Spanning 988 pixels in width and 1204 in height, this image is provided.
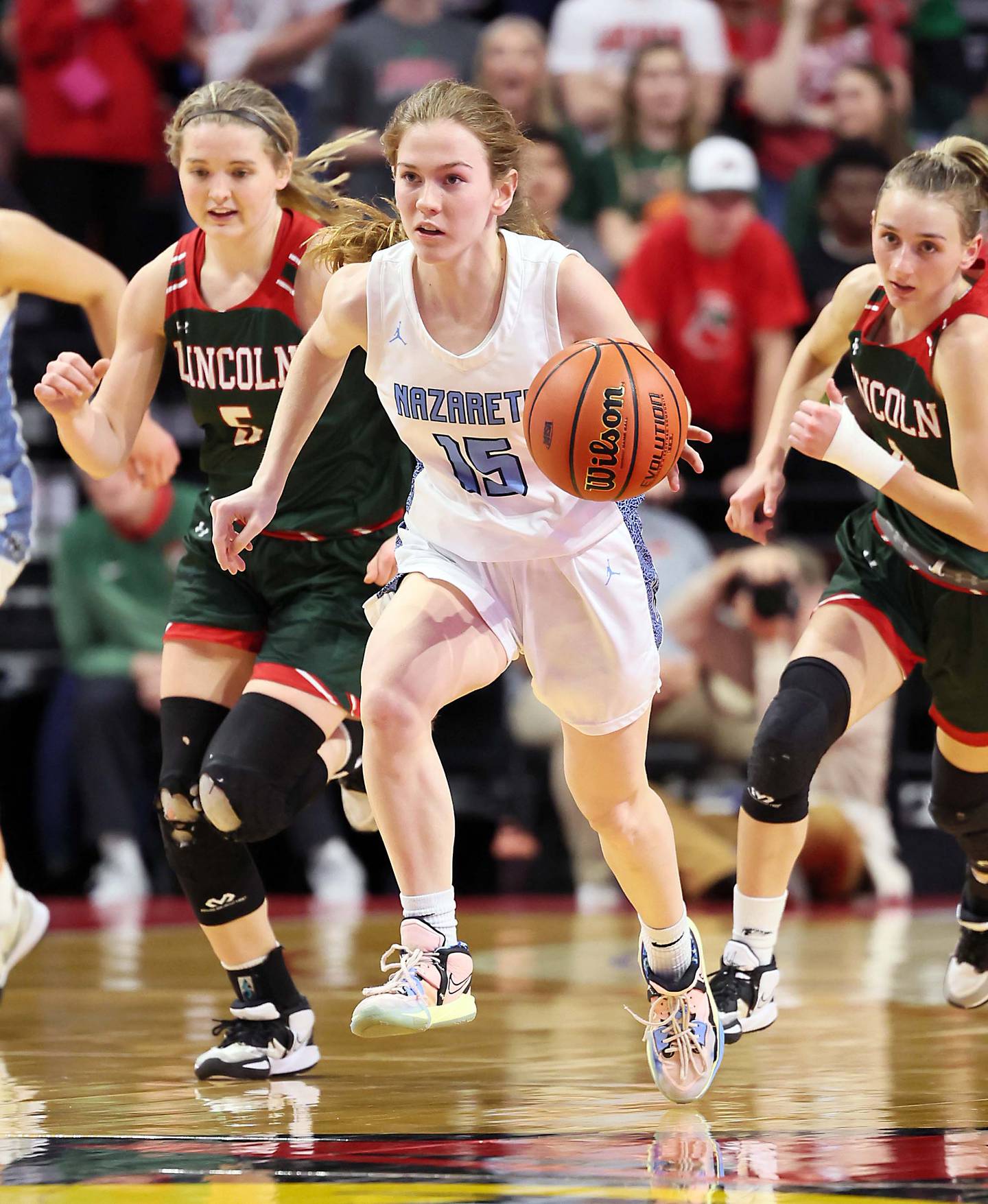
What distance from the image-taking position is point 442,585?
3783 mm

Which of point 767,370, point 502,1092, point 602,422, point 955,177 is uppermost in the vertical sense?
point 955,177

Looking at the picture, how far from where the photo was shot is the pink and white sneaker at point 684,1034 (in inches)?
154

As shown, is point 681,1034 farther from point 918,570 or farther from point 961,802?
point 918,570

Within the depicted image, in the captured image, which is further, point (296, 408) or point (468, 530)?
point (296, 408)

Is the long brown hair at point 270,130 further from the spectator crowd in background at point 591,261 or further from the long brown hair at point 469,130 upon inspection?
the spectator crowd in background at point 591,261

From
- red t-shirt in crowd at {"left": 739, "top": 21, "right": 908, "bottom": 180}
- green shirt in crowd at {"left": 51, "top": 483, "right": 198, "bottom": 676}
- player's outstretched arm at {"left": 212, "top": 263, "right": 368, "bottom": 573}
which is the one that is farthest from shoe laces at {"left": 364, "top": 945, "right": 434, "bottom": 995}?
red t-shirt in crowd at {"left": 739, "top": 21, "right": 908, "bottom": 180}

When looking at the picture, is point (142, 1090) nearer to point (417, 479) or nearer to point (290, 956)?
point (417, 479)

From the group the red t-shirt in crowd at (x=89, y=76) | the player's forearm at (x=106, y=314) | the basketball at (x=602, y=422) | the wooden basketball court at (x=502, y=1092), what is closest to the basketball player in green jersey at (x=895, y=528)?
the wooden basketball court at (x=502, y=1092)

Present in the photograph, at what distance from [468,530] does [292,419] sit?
46 cm

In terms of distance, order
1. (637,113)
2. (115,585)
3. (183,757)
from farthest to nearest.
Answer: (637,113), (115,585), (183,757)

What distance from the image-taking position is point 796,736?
4363 millimetres

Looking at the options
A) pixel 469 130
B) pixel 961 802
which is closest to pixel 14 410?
pixel 469 130

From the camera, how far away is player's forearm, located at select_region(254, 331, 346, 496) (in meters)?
3.92

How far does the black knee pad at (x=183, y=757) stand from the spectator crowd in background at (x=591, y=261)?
3.28 meters
